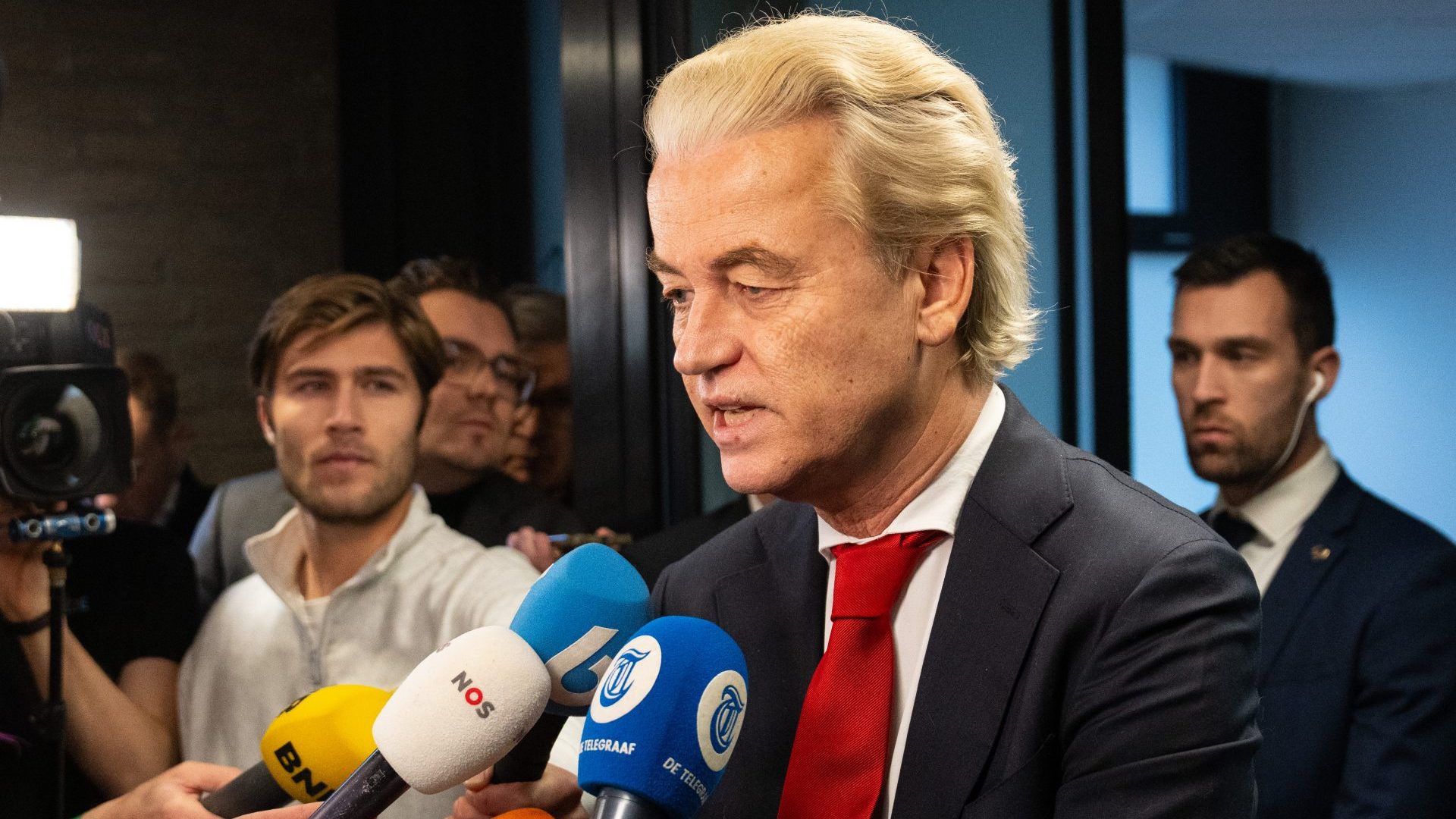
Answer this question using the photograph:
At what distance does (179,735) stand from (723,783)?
1128 mm

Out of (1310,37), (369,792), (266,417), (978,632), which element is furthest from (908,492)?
(1310,37)

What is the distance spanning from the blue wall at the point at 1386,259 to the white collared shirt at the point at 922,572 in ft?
13.5

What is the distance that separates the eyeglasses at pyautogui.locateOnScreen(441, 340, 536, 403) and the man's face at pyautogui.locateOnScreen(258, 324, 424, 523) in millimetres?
443

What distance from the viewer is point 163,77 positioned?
435cm

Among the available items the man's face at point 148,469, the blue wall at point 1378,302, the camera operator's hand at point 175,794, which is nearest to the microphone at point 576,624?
the camera operator's hand at point 175,794

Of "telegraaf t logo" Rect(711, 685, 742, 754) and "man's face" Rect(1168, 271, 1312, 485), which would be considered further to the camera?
"man's face" Rect(1168, 271, 1312, 485)

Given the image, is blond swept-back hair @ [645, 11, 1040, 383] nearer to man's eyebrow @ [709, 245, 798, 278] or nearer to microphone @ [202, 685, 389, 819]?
man's eyebrow @ [709, 245, 798, 278]

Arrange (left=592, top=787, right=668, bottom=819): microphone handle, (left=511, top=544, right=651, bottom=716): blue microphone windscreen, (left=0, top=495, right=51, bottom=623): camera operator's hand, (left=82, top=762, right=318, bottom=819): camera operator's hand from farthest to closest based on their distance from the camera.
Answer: (left=0, top=495, right=51, bottom=623): camera operator's hand → (left=82, top=762, right=318, bottom=819): camera operator's hand → (left=511, top=544, right=651, bottom=716): blue microphone windscreen → (left=592, top=787, right=668, bottom=819): microphone handle

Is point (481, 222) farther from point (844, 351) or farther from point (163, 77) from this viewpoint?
point (844, 351)

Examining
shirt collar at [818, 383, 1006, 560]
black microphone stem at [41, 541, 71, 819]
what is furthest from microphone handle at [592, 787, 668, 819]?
black microphone stem at [41, 541, 71, 819]

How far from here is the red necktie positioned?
1029 mm

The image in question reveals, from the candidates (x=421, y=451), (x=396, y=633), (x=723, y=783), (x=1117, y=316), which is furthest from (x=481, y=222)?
(x=723, y=783)

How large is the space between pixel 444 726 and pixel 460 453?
4.97 feet

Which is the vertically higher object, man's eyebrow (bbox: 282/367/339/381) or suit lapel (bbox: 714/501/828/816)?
man's eyebrow (bbox: 282/367/339/381)
